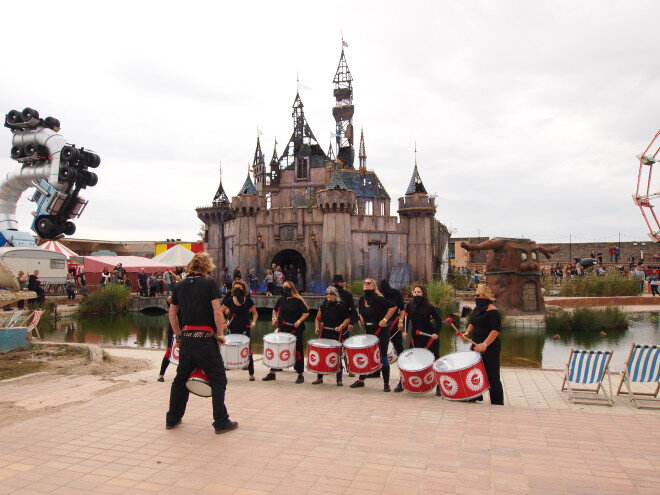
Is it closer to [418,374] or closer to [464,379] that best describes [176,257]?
[418,374]

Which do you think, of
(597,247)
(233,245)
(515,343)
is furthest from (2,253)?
(597,247)

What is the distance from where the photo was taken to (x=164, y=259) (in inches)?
1292

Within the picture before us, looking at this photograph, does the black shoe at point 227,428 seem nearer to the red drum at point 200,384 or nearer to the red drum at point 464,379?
the red drum at point 200,384

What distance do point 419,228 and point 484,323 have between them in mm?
24884

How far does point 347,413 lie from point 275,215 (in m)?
25.3

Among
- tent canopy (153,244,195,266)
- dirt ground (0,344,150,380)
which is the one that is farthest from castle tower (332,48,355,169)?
dirt ground (0,344,150,380)

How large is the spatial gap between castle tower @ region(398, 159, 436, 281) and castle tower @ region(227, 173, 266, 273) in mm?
8556

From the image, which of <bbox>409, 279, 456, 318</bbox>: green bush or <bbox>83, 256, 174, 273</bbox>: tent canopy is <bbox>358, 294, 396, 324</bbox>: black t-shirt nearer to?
<bbox>409, 279, 456, 318</bbox>: green bush

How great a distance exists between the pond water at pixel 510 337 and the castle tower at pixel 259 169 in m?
17.2

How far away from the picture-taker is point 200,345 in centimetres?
568

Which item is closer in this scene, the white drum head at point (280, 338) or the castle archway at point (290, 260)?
the white drum head at point (280, 338)

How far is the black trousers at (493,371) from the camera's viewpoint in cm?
715

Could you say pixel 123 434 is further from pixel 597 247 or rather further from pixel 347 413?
pixel 597 247

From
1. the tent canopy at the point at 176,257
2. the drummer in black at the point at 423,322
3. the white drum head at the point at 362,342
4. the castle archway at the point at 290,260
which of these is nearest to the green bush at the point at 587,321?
the drummer in black at the point at 423,322
